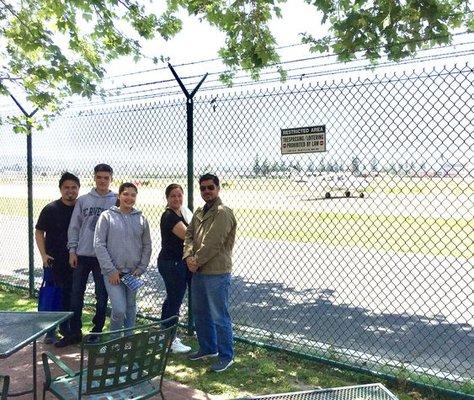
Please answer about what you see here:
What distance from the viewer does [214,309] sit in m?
4.52

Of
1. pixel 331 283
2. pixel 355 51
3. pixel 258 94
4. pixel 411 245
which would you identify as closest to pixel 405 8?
pixel 355 51

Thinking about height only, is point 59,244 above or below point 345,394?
above

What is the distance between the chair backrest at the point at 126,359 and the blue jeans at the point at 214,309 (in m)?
1.42

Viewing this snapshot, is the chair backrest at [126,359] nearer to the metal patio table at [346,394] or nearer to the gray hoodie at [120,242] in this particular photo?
the metal patio table at [346,394]

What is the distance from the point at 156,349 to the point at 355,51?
3353 millimetres

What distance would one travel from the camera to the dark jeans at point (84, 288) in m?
5.07

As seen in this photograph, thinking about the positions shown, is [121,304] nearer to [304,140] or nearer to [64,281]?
[64,281]

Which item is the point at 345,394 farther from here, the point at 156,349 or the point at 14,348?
the point at 14,348

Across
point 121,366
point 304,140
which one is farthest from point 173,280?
point 121,366

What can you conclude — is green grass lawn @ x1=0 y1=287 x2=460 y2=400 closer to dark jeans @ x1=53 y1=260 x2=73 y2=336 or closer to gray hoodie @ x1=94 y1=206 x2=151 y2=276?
gray hoodie @ x1=94 y1=206 x2=151 y2=276

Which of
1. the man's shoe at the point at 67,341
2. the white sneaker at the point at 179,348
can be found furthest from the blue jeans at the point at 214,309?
the man's shoe at the point at 67,341

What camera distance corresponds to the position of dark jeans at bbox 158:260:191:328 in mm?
4840

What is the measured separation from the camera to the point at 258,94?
4.89 m

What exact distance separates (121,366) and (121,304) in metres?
1.88
